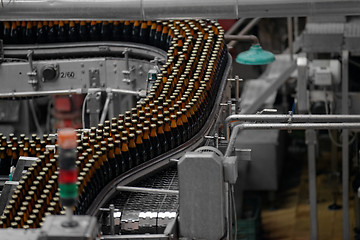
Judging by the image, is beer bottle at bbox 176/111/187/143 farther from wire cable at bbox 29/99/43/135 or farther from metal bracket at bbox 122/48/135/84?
wire cable at bbox 29/99/43/135

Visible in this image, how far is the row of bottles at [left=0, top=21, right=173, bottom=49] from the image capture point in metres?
9.19

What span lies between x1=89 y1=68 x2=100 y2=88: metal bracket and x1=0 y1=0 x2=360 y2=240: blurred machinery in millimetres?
11

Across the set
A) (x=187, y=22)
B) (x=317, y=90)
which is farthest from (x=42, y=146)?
(x=317, y=90)

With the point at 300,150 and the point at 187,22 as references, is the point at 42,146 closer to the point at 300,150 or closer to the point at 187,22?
the point at 187,22

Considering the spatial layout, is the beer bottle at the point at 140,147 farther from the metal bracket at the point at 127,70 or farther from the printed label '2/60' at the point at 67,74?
the printed label '2/60' at the point at 67,74

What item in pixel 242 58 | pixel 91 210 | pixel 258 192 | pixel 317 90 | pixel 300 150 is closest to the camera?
pixel 91 210

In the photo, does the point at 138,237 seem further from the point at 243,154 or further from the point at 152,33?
the point at 152,33

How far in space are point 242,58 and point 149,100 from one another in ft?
8.25

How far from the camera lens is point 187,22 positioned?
28.7ft

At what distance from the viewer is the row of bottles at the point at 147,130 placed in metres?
5.78

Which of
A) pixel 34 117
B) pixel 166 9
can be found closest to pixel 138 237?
pixel 166 9

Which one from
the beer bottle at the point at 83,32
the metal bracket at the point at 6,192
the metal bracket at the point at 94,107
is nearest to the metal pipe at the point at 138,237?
the metal bracket at the point at 6,192

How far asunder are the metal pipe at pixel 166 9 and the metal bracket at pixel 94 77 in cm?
200

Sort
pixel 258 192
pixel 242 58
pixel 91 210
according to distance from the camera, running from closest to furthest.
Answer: pixel 91 210 → pixel 242 58 → pixel 258 192
